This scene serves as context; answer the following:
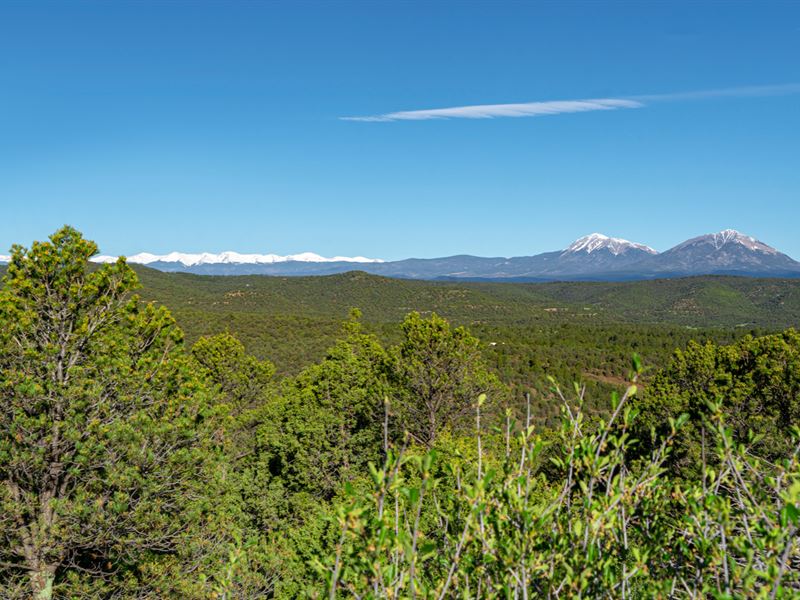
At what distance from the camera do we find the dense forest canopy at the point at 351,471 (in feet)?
12.4

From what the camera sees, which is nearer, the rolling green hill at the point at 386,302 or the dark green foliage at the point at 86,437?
the dark green foliage at the point at 86,437

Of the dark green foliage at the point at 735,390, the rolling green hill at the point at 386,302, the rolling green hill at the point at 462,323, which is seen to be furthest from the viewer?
the rolling green hill at the point at 386,302

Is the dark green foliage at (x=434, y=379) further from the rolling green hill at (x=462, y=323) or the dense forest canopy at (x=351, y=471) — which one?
the rolling green hill at (x=462, y=323)

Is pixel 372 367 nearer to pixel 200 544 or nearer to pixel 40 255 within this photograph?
pixel 200 544

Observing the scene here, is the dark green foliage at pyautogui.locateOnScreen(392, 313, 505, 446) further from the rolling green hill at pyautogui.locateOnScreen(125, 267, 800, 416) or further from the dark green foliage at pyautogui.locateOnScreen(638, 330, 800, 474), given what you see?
the dark green foliage at pyautogui.locateOnScreen(638, 330, 800, 474)

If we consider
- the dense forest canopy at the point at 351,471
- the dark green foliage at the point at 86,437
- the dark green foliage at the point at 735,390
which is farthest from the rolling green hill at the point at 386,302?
the dark green foliage at the point at 86,437

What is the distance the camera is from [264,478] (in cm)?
2111

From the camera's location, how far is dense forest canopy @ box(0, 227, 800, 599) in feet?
12.4

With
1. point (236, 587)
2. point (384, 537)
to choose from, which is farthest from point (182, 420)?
point (384, 537)

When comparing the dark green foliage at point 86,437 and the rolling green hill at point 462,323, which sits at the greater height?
the dark green foliage at point 86,437

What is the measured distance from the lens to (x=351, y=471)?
21484 millimetres

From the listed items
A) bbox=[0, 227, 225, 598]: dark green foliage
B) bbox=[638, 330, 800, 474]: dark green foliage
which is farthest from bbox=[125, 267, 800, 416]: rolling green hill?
bbox=[0, 227, 225, 598]: dark green foliage

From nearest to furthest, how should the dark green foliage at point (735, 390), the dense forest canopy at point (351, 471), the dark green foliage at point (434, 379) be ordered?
1. the dense forest canopy at point (351, 471)
2. the dark green foliage at point (735, 390)
3. the dark green foliage at point (434, 379)

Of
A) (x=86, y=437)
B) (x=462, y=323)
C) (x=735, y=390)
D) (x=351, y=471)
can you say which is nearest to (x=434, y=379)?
(x=351, y=471)
